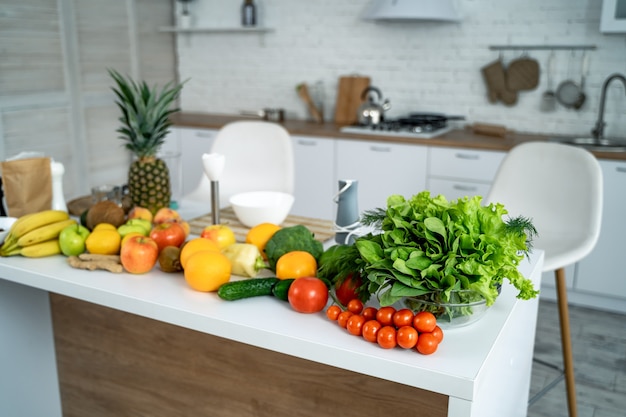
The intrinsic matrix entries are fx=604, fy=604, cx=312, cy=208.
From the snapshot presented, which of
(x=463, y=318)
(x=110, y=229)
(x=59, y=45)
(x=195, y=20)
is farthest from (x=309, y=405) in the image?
(x=195, y=20)

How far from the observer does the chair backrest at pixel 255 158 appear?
2.90m

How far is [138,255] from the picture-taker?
5.03 ft

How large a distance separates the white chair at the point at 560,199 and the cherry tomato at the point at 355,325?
3.57ft

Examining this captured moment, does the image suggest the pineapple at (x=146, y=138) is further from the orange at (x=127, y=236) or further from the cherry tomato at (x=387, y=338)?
the cherry tomato at (x=387, y=338)

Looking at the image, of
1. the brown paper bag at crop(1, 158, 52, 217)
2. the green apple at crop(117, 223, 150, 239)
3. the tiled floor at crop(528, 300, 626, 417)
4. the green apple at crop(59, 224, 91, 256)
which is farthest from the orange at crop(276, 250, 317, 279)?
the tiled floor at crop(528, 300, 626, 417)

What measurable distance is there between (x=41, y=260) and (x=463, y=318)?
116 centimetres

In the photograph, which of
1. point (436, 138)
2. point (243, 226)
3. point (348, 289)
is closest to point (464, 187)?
point (436, 138)

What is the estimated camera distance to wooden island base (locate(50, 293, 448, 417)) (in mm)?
1335

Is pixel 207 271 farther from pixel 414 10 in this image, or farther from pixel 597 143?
pixel 597 143

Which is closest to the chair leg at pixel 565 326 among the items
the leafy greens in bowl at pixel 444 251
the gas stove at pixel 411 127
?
the leafy greens in bowl at pixel 444 251

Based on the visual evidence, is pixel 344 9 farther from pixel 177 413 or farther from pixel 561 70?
pixel 177 413

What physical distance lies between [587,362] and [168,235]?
2.11m

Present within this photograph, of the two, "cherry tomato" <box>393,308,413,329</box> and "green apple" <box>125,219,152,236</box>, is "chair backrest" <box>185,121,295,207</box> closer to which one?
"green apple" <box>125,219,152,236</box>

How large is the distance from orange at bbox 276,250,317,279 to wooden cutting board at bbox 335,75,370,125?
2937 mm
